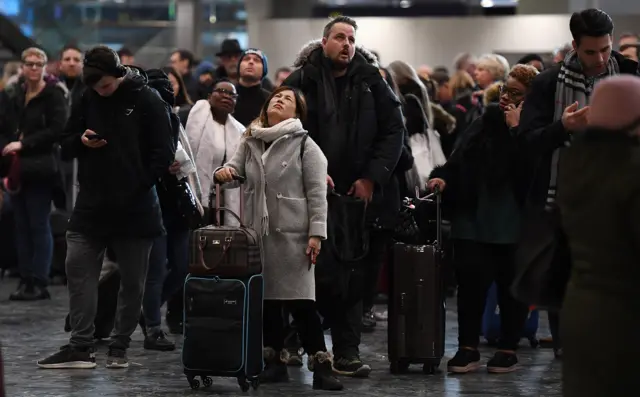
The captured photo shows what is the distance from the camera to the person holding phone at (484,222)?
8797 millimetres

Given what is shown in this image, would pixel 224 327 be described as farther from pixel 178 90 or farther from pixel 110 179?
pixel 178 90

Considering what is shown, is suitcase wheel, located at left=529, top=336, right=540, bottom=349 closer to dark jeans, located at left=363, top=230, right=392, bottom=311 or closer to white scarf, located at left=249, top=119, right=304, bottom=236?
dark jeans, located at left=363, top=230, right=392, bottom=311

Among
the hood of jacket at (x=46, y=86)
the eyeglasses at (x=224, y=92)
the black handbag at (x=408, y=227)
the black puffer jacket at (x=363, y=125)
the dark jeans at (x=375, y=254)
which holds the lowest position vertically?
the dark jeans at (x=375, y=254)

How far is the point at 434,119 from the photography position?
12.1 meters

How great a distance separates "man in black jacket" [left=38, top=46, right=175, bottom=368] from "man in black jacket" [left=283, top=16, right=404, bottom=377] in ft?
2.98

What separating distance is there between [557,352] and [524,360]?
10.8 inches

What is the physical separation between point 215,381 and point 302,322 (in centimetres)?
64

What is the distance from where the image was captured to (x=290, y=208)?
26.2 feet

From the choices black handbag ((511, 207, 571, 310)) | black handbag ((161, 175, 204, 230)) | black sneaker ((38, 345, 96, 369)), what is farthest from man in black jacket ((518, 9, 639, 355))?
black sneaker ((38, 345, 96, 369))

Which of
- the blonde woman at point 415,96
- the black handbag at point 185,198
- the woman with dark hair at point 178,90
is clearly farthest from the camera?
the woman with dark hair at point 178,90

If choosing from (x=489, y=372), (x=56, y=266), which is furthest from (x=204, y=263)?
(x=56, y=266)

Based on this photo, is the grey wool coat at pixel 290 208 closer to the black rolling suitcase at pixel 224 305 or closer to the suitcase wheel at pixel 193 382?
the black rolling suitcase at pixel 224 305

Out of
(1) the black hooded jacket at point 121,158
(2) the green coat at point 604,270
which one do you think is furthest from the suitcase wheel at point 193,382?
(2) the green coat at point 604,270

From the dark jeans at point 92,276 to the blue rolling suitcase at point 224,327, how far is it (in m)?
0.87
